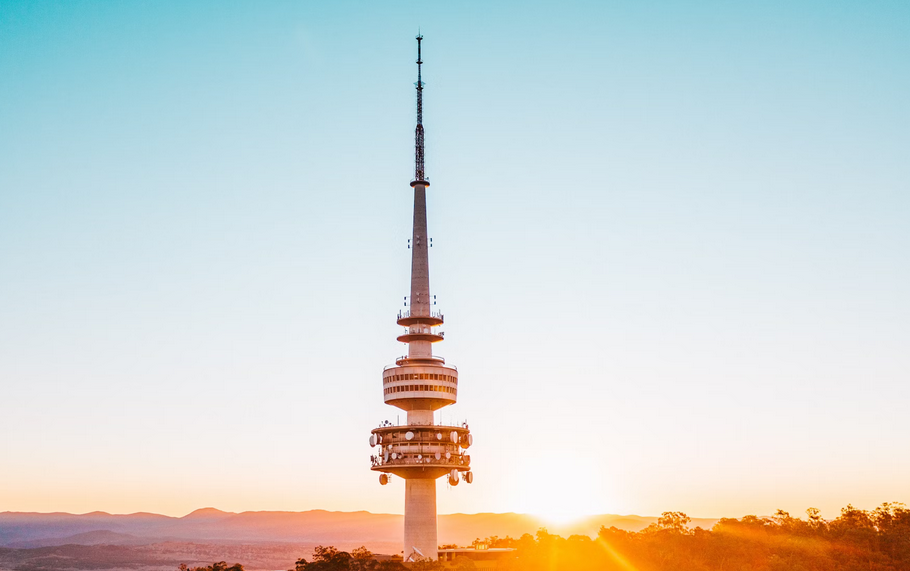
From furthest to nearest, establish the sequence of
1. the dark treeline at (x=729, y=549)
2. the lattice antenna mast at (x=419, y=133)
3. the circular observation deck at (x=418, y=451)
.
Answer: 1. the lattice antenna mast at (x=419, y=133)
2. the circular observation deck at (x=418, y=451)
3. the dark treeline at (x=729, y=549)

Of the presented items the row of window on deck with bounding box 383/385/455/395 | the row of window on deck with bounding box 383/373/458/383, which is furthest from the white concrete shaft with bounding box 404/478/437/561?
the row of window on deck with bounding box 383/373/458/383

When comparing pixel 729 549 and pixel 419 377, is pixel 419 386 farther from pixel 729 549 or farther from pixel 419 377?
pixel 729 549

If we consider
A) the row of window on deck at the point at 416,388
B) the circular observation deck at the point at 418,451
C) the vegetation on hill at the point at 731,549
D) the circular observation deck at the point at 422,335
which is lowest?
the vegetation on hill at the point at 731,549

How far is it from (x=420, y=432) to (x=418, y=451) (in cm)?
344

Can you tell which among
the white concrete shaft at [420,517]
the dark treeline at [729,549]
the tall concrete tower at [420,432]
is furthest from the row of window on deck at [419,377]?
the dark treeline at [729,549]

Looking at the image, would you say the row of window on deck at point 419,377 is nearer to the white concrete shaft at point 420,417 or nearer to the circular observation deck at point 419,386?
the circular observation deck at point 419,386

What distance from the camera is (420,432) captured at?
158125 millimetres

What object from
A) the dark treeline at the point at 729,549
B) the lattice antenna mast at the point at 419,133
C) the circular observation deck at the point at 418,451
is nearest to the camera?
the dark treeline at the point at 729,549

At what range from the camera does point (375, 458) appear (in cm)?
16125

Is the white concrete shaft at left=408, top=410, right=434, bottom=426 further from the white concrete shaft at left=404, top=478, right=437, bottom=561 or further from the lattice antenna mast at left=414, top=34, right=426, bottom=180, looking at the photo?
the lattice antenna mast at left=414, top=34, right=426, bottom=180

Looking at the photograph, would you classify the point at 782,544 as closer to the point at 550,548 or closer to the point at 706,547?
the point at 706,547

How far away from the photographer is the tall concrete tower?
515ft

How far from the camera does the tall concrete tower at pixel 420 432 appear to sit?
157 m

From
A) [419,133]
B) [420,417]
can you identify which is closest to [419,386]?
[420,417]
